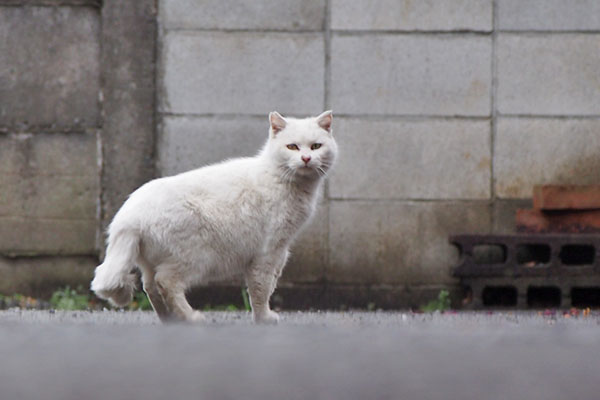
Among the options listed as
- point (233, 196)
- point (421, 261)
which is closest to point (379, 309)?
point (421, 261)

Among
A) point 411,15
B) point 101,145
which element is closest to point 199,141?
point 101,145

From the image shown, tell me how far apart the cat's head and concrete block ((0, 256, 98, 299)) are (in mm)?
2372

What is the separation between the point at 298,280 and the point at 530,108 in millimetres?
2038

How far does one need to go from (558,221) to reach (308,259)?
175 centimetres

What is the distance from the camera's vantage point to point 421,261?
20.0 ft

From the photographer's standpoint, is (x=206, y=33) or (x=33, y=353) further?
(x=206, y=33)

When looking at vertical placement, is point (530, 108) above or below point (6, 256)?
above

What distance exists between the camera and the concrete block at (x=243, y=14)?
611 cm

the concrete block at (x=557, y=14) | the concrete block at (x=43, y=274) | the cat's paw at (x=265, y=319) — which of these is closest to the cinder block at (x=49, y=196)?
the concrete block at (x=43, y=274)

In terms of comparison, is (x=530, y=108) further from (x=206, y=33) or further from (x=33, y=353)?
(x=33, y=353)

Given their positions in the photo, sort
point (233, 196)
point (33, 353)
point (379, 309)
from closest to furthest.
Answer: point (33, 353) → point (233, 196) → point (379, 309)

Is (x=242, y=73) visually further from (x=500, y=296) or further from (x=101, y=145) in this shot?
(x=500, y=296)

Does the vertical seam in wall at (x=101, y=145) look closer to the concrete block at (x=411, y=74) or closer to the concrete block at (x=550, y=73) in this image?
the concrete block at (x=411, y=74)

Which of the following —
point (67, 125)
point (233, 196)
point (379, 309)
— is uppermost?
point (67, 125)
